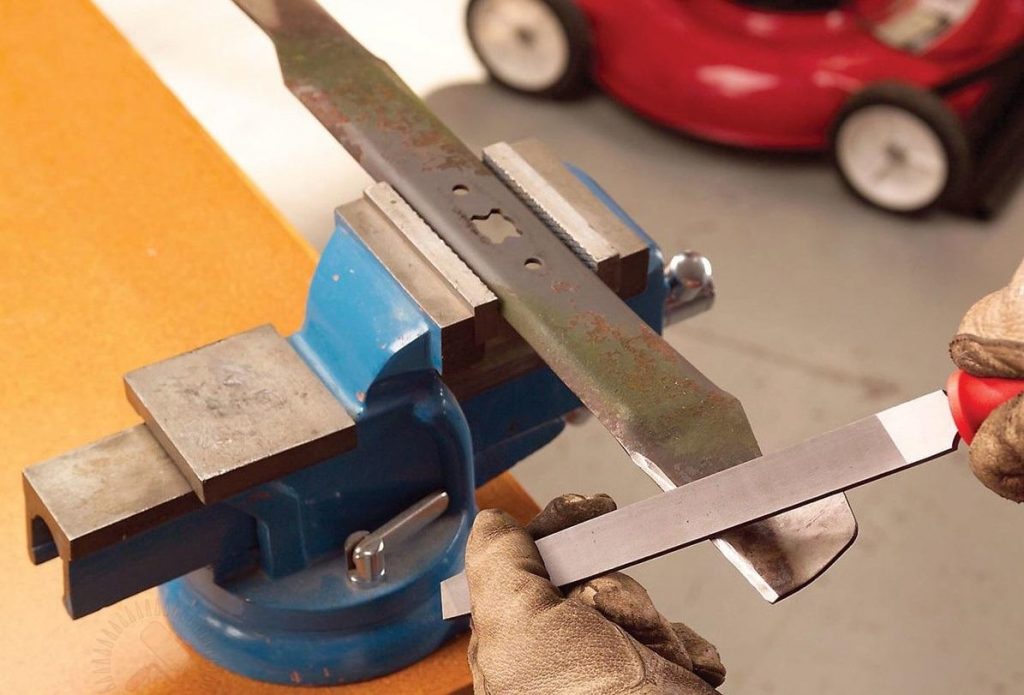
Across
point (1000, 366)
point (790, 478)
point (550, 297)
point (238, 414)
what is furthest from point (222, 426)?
point (1000, 366)

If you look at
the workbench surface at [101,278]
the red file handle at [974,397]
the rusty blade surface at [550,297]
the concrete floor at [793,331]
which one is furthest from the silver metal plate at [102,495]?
the concrete floor at [793,331]

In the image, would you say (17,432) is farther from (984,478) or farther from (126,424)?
(984,478)

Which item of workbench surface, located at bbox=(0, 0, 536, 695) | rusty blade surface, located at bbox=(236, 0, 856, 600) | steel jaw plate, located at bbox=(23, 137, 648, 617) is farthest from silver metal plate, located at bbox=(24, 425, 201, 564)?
rusty blade surface, located at bbox=(236, 0, 856, 600)

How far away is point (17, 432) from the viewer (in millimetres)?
1153

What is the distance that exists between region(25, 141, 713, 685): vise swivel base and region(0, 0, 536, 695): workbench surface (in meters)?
0.06

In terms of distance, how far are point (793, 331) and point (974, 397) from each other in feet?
5.25

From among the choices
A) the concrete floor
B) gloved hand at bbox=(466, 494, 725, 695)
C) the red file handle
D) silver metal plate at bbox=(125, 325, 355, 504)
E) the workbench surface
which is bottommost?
the concrete floor

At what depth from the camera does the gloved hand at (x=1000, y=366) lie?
702 mm

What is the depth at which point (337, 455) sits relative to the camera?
3.09ft

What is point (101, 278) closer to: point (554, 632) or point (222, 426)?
point (222, 426)

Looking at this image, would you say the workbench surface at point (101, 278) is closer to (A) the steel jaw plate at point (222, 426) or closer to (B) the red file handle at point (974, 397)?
(A) the steel jaw plate at point (222, 426)

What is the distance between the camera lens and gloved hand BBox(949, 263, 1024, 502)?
702 mm

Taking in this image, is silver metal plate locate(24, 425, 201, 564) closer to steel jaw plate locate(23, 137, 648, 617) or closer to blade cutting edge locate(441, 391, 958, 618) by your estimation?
steel jaw plate locate(23, 137, 648, 617)

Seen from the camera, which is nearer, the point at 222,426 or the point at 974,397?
the point at 974,397
